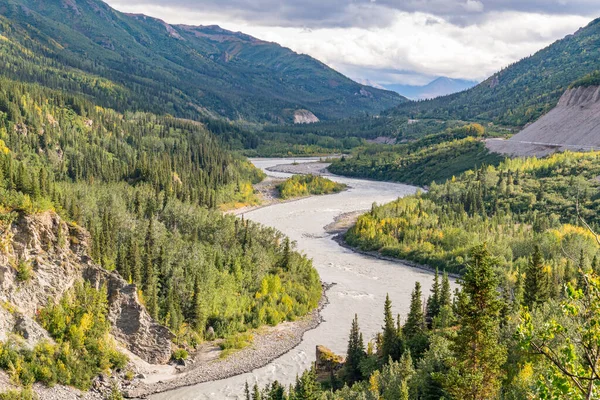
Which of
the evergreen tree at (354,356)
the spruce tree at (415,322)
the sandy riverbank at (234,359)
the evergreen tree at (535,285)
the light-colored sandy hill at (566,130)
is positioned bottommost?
the sandy riverbank at (234,359)

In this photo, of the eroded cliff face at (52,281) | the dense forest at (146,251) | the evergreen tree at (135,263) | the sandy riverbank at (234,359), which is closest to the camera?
the eroded cliff face at (52,281)

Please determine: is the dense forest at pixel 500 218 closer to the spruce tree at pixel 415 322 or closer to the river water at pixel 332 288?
the river water at pixel 332 288

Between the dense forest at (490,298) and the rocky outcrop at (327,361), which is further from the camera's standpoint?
the rocky outcrop at (327,361)

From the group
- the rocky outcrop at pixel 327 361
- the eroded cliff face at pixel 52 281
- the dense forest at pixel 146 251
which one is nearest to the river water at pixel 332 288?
the rocky outcrop at pixel 327 361

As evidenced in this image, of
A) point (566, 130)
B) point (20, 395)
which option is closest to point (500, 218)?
point (566, 130)

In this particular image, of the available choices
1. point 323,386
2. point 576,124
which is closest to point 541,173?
point 576,124

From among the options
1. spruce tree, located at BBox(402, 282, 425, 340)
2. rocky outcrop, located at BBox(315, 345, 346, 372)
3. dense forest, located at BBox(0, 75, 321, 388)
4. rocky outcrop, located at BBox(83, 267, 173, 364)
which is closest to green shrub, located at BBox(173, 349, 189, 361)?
rocky outcrop, located at BBox(83, 267, 173, 364)

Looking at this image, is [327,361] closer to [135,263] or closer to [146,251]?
[135,263]
